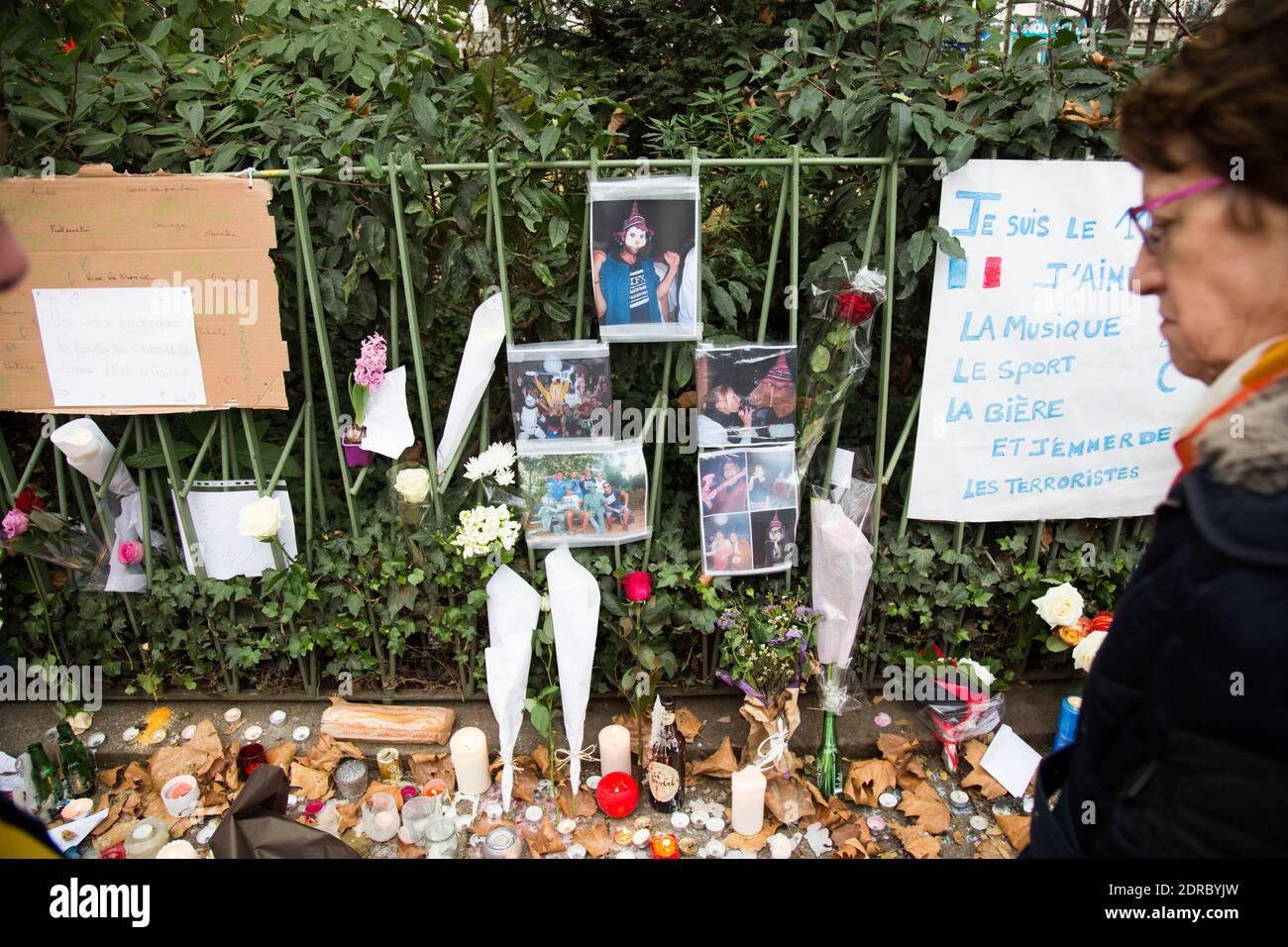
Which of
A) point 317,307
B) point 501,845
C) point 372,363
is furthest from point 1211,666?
point 317,307

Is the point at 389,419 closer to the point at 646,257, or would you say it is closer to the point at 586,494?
the point at 586,494

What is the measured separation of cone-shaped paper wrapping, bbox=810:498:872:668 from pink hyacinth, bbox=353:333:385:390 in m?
1.55

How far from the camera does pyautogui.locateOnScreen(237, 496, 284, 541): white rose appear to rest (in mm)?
Result: 2736

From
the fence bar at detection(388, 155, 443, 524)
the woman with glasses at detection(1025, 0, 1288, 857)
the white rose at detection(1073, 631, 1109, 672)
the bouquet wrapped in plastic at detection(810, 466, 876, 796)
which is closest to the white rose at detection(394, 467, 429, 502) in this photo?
the fence bar at detection(388, 155, 443, 524)

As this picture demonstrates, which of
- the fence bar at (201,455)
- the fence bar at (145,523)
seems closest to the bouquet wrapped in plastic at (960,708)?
the fence bar at (201,455)

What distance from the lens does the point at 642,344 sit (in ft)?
8.94

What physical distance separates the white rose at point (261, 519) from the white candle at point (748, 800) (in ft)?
5.76

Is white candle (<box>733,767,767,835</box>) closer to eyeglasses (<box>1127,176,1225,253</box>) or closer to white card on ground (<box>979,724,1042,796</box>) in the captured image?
white card on ground (<box>979,724,1042,796</box>)

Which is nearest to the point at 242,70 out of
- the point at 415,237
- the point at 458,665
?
the point at 415,237

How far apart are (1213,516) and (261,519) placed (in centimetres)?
268

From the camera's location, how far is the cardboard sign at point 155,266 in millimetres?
2535

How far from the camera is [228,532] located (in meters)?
2.90
